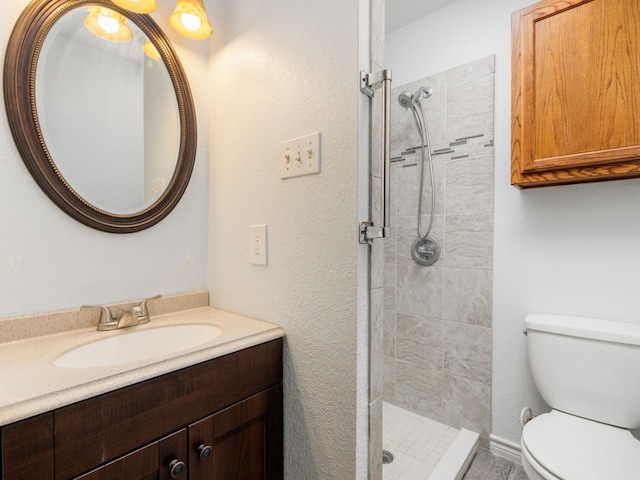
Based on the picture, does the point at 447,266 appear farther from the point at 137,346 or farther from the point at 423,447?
the point at 137,346

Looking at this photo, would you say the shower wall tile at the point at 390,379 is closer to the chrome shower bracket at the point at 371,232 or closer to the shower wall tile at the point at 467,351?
the shower wall tile at the point at 467,351

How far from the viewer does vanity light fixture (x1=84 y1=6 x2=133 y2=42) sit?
1.05 meters

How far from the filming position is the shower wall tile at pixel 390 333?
76.7 inches

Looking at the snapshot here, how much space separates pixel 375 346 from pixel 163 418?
578 mm

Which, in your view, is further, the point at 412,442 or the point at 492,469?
the point at 412,442

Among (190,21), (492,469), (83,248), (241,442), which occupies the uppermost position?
(190,21)

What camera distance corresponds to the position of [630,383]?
116 centimetres

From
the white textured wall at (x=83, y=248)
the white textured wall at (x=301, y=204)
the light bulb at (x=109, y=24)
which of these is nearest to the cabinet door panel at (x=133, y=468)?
the white textured wall at (x=301, y=204)

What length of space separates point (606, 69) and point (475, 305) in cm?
112

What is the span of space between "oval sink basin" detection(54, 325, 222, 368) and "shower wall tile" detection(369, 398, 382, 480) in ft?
1.77

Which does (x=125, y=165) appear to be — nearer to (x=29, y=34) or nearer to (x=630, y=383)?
(x=29, y=34)

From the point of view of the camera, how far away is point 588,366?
4.06 ft

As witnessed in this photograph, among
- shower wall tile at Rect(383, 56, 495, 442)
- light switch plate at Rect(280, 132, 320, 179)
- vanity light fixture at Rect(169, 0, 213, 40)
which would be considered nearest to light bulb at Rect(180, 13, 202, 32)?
vanity light fixture at Rect(169, 0, 213, 40)

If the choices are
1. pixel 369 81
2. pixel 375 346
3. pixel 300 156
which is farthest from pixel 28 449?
pixel 369 81
